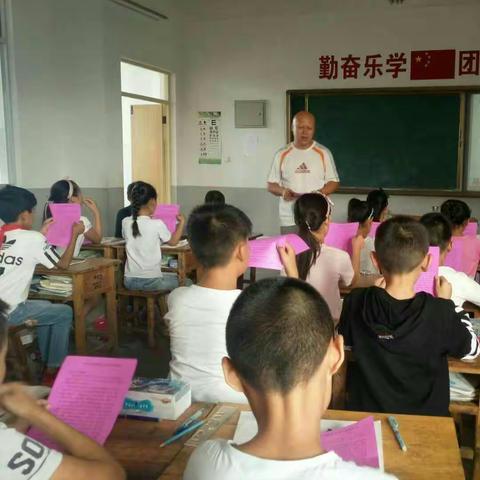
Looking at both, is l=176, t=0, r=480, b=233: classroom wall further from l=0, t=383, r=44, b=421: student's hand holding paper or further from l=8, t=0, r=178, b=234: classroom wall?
l=0, t=383, r=44, b=421: student's hand holding paper

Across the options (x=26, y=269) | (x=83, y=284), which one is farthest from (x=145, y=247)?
(x=26, y=269)

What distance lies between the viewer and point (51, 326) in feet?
11.0

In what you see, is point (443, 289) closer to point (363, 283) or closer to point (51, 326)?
point (363, 283)

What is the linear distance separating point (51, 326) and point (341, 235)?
1.75 meters

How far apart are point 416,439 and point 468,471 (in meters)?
1.22

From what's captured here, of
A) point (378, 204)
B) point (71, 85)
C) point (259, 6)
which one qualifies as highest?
point (259, 6)

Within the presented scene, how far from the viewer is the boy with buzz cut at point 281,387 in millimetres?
808

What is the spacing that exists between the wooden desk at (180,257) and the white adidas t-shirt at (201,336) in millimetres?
2663

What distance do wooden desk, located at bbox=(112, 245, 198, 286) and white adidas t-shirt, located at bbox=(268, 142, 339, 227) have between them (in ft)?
2.85

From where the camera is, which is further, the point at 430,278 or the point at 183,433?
the point at 430,278

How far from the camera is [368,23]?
602 centimetres

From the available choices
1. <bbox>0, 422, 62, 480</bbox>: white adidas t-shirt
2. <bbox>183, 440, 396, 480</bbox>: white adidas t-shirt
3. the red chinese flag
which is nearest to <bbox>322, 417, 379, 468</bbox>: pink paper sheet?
<bbox>183, 440, 396, 480</bbox>: white adidas t-shirt

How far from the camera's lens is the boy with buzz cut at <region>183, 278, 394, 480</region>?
2.65ft

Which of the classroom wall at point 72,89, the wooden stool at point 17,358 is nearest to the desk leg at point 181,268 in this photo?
the classroom wall at point 72,89
